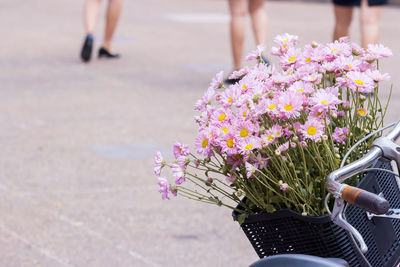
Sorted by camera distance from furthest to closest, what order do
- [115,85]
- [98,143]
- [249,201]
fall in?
[115,85] → [98,143] → [249,201]

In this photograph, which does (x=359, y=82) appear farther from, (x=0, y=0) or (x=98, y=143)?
(x=0, y=0)

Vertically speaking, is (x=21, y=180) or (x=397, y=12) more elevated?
(x=21, y=180)

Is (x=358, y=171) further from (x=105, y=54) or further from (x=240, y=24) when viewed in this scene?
(x=105, y=54)

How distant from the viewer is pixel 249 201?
2.22 meters

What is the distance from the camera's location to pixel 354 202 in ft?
6.02

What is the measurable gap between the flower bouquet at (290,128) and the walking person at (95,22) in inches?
281

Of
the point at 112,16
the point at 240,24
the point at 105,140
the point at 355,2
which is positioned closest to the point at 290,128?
the point at 105,140

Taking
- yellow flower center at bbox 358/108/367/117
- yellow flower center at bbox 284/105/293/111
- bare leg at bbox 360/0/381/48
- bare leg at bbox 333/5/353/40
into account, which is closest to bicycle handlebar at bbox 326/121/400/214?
yellow flower center at bbox 358/108/367/117

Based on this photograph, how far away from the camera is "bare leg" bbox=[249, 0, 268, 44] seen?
328 inches

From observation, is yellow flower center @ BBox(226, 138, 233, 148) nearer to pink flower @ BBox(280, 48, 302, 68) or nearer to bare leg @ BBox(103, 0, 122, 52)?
pink flower @ BBox(280, 48, 302, 68)

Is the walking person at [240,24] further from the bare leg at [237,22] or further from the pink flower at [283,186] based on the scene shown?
the pink flower at [283,186]

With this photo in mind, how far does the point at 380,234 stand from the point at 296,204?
225 mm

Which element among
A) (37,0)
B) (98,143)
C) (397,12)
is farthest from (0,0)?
(98,143)

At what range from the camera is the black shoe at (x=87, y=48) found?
9.16 metres
